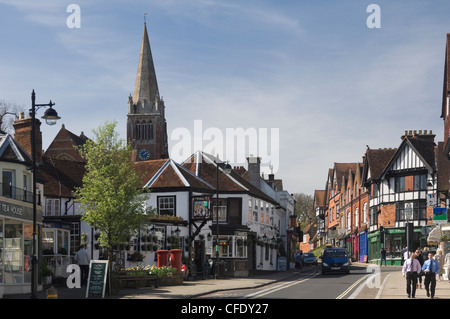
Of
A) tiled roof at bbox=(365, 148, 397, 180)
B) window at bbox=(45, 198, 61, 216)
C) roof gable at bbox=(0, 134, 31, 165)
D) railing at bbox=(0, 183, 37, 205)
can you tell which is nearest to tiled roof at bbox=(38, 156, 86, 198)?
window at bbox=(45, 198, 61, 216)

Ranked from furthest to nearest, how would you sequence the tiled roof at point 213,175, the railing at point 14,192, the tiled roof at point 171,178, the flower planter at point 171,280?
the tiled roof at point 213,175
the tiled roof at point 171,178
the flower planter at point 171,280
the railing at point 14,192

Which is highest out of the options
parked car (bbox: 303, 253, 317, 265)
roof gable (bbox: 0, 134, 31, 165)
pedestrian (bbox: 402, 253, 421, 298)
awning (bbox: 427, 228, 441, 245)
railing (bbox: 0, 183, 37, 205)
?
roof gable (bbox: 0, 134, 31, 165)

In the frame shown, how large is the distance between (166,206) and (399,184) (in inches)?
1088

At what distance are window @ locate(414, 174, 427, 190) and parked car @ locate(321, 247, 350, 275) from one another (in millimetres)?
20532

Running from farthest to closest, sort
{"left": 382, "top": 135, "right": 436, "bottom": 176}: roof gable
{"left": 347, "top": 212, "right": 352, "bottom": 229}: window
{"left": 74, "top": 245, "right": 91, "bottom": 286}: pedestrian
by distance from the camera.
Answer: {"left": 347, "top": 212, "right": 352, "bottom": 229}: window
{"left": 382, "top": 135, "right": 436, "bottom": 176}: roof gable
{"left": 74, "top": 245, "right": 91, "bottom": 286}: pedestrian

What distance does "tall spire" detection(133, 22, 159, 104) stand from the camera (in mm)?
126750

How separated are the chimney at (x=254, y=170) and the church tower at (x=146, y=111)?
62.2 m

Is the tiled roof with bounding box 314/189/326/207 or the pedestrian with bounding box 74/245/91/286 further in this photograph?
the tiled roof with bounding box 314/189/326/207

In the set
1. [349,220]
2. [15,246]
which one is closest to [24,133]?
[15,246]

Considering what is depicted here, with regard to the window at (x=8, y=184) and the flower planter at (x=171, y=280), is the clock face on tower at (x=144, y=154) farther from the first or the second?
the window at (x=8, y=184)

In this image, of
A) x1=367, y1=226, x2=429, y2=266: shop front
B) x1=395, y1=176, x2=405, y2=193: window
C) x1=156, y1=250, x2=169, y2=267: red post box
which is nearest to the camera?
x1=156, y1=250, x2=169, y2=267: red post box

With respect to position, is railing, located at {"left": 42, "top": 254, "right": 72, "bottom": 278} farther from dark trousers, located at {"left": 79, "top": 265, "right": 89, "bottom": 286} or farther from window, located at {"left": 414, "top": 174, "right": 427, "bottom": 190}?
window, located at {"left": 414, "top": 174, "right": 427, "bottom": 190}

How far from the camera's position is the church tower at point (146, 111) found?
126500 mm

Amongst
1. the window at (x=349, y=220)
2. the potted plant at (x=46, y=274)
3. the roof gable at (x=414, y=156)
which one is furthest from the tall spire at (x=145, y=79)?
the potted plant at (x=46, y=274)
